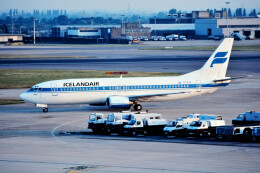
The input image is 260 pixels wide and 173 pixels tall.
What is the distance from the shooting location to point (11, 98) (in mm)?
77125

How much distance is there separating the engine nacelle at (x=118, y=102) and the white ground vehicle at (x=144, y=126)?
45.9 feet

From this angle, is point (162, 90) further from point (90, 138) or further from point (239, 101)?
point (90, 138)

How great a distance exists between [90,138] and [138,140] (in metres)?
4.33

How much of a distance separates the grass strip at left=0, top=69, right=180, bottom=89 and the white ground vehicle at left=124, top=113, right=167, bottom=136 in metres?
45.7

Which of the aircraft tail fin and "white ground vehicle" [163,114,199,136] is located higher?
the aircraft tail fin

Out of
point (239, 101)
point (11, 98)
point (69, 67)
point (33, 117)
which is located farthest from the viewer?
point (69, 67)

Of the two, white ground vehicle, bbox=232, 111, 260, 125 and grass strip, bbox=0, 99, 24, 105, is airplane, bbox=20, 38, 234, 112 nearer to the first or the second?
grass strip, bbox=0, 99, 24, 105

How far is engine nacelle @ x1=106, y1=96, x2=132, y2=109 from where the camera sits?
62.7 m

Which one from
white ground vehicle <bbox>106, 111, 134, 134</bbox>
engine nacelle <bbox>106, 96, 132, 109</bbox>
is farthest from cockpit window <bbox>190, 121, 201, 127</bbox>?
engine nacelle <bbox>106, 96, 132, 109</bbox>

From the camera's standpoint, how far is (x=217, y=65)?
224 feet

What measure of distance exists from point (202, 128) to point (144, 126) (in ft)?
17.0

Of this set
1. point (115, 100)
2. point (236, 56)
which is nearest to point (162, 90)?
point (115, 100)

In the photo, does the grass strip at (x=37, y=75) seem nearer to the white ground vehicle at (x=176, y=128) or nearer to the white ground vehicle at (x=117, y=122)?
the white ground vehicle at (x=117, y=122)

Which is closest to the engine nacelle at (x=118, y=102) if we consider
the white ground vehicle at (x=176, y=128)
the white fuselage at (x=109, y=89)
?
the white fuselage at (x=109, y=89)
